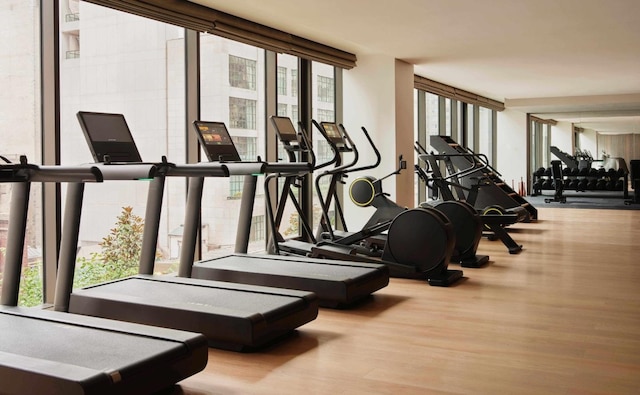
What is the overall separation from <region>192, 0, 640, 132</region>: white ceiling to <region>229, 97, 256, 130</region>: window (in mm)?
807

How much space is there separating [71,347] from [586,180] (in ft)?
45.6

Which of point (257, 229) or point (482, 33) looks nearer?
point (482, 33)

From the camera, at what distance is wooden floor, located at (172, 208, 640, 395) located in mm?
3080

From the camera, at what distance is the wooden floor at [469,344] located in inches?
121

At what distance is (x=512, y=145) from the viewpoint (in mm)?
16031

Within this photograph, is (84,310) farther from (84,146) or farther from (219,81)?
(219,81)

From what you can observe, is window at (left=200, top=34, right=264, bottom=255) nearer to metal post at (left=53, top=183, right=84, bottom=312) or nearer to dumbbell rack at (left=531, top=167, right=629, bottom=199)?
metal post at (left=53, top=183, right=84, bottom=312)

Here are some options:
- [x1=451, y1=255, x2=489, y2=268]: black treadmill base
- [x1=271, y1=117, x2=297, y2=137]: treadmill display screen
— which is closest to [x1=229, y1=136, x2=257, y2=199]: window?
[x1=271, y1=117, x2=297, y2=137]: treadmill display screen

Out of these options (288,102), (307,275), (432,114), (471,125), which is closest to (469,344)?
(307,275)

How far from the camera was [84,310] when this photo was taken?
13.3 feet

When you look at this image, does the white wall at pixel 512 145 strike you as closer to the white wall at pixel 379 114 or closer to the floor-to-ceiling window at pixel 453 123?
the floor-to-ceiling window at pixel 453 123

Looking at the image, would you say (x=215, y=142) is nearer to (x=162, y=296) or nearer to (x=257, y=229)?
(x=162, y=296)

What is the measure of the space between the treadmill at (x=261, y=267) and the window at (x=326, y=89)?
3238 mm

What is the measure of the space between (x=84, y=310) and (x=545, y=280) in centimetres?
363
